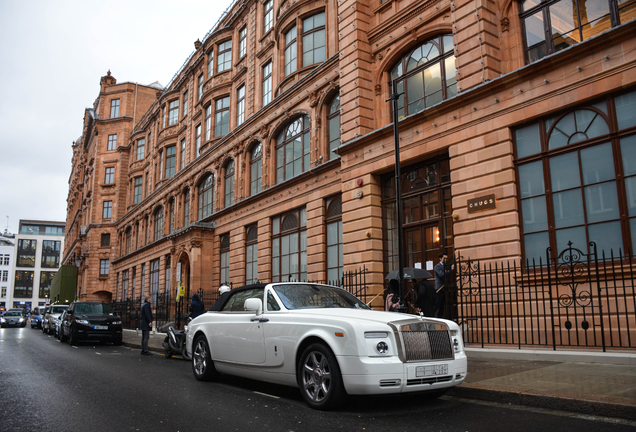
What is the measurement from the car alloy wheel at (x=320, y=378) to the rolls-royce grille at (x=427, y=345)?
0.91 metres

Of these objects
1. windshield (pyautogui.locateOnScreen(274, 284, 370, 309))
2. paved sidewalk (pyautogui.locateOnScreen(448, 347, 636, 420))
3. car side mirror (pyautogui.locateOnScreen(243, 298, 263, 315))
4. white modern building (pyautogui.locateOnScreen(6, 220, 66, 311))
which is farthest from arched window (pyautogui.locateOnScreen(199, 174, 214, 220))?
white modern building (pyautogui.locateOnScreen(6, 220, 66, 311))

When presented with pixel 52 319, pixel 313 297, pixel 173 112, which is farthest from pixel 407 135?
pixel 173 112

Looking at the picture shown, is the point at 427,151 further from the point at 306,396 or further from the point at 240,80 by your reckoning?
the point at 240,80

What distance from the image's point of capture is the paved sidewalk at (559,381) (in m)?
5.73

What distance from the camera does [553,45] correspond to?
40.8 feet

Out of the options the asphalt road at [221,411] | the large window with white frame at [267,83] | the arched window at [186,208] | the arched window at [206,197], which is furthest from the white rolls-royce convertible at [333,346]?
the arched window at [186,208]

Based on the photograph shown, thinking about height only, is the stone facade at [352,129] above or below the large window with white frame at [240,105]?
below

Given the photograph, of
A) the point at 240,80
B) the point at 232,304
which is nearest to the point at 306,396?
the point at 232,304

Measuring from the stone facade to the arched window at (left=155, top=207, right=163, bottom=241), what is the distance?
0.56 ft

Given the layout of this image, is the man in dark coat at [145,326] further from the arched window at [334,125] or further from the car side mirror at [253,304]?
the arched window at [334,125]

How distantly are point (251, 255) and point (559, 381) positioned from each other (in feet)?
66.5

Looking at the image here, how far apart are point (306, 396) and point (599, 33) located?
406 inches

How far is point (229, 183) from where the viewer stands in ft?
96.4

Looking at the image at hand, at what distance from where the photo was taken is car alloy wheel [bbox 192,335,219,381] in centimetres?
875
